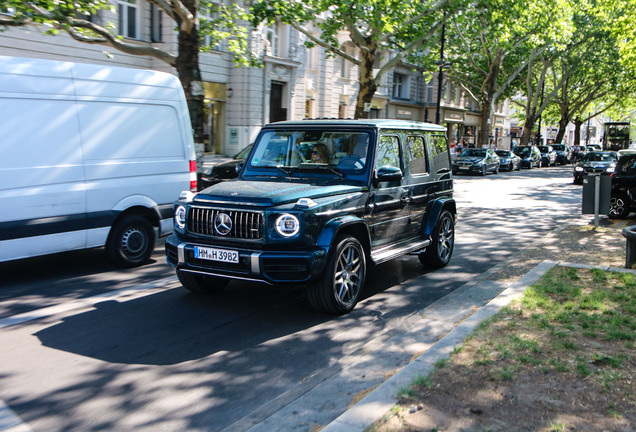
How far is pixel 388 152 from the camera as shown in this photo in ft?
22.5

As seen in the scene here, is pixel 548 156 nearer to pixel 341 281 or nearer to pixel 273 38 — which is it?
pixel 273 38

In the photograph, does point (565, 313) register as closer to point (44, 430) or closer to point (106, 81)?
point (44, 430)

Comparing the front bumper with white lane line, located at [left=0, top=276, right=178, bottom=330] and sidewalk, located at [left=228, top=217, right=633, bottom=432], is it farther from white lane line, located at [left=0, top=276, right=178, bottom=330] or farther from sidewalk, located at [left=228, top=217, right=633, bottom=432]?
white lane line, located at [left=0, top=276, right=178, bottom=330]

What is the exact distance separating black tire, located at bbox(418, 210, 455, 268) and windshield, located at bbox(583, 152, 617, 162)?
22.0 m

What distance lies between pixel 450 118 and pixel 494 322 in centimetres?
5115

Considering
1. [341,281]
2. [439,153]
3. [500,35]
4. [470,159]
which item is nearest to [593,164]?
[470,159]

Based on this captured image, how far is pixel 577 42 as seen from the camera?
4156cm

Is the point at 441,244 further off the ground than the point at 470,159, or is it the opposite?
the point at 470,159

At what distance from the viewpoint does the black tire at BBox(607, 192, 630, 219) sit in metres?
13.9

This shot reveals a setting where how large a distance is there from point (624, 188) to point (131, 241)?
11.3m

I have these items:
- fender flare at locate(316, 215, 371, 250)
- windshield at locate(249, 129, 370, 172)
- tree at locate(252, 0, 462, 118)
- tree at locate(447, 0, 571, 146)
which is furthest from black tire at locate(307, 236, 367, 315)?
tree at locate(447, 0, 571, 146)

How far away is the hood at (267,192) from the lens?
218 inches

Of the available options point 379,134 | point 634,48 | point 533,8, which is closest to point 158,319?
point 379,134

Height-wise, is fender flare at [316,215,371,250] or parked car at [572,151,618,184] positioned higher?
parked car at [572,151,618,184]
